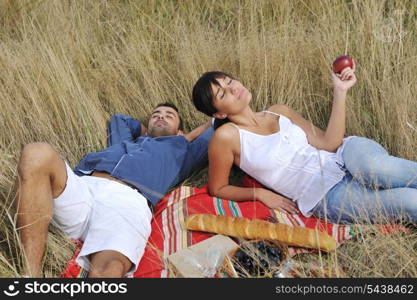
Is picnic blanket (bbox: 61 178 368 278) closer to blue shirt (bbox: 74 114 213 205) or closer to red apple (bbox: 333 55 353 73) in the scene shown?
blue shirt (bbox: 74 114 213 205)

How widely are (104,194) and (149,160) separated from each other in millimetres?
460

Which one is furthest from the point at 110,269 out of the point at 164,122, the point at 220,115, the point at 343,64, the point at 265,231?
the point at 343,64

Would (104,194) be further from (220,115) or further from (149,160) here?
(220,115)

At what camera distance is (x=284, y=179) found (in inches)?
128

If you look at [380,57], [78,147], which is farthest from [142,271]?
[380,57]

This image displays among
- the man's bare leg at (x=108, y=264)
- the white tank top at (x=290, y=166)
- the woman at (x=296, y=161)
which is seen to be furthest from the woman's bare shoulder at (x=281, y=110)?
the man's bare leg at (x=108, y=264)

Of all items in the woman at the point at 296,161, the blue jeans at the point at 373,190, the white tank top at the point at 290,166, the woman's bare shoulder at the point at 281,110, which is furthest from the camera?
the woman's bare shoulder at the point at 281,110

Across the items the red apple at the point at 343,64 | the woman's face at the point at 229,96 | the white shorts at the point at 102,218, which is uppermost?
the red apple at the point at 343,64

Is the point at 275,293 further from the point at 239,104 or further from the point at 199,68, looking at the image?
the point at 199,68

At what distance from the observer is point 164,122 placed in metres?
3.78

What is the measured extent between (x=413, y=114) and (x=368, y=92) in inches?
16.3

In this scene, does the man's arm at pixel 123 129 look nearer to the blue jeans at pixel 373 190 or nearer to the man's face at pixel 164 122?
the man's face at pixel 164 122

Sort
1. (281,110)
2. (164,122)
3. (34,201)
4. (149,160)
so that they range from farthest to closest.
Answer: (164,122) < (281,110) < (149,160) < (34,201)

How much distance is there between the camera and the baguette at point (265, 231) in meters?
2.82
